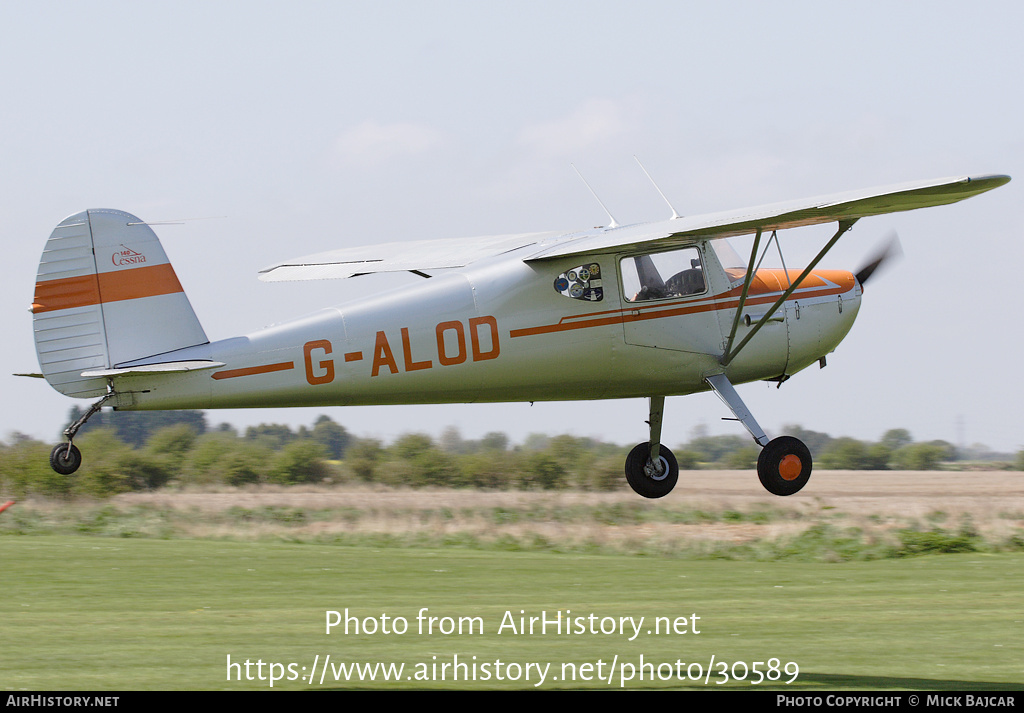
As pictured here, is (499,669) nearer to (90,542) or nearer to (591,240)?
(591,240)

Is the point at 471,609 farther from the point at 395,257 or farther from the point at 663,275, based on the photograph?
the point at 663,275

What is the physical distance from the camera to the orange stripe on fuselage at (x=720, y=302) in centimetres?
997

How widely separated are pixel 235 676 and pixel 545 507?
19.1 meters

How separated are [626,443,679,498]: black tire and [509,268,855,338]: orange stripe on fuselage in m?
1.76

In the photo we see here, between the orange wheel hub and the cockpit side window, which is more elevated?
the cockpit side window

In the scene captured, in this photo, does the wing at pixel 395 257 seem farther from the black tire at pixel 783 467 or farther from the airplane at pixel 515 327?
the black tire at pixel 783 467

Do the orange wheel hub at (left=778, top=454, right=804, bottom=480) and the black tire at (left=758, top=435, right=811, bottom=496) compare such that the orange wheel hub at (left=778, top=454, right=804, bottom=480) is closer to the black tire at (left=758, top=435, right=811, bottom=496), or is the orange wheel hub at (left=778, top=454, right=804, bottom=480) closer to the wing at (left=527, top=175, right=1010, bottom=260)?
the black tire at (left=758, top=435, right=811, bottom=496)

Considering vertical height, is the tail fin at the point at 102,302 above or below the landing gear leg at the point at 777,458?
above

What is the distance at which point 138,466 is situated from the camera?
1378 inches

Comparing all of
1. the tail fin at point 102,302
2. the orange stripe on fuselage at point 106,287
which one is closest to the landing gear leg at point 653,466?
the tail fin at point 102,302

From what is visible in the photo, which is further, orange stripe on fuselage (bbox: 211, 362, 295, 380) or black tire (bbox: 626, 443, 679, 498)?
black tire (bbox: 626, 443, 679, 498)

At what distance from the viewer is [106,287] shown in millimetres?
9016

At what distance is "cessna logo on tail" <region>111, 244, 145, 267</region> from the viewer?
29.8ft

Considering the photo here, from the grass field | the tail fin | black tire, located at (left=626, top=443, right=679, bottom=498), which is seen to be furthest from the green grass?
the tail fin
